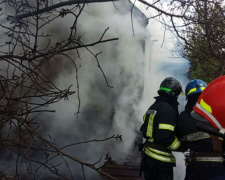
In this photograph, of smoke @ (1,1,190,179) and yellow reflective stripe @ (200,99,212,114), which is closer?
yellow reflective stripe @ (200,99,212,114)

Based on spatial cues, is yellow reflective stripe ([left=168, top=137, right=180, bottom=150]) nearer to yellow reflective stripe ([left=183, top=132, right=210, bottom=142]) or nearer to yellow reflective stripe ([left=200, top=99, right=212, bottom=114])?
yellow reflective stripe ([left=183, top=132, right=210, bottom=142])

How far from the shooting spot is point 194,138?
3553 millimetres

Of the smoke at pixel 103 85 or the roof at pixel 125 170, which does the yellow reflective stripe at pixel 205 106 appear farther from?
the smoke at pixel 103 85

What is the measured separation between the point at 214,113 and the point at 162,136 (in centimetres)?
209

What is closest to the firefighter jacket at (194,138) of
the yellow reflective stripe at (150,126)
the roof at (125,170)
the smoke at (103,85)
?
the yellow reflective stripe at (150,126)

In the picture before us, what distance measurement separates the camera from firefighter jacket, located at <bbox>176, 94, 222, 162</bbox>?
11.3ft

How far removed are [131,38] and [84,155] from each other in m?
3.86

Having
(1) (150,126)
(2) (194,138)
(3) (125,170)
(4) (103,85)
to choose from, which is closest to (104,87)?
(4) (103,85)

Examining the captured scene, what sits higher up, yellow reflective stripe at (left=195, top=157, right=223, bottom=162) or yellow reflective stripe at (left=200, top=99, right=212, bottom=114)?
yellow reflective stripe at (left=200, top=99, right=212, bottom=114)

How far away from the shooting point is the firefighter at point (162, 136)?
3.68 meters

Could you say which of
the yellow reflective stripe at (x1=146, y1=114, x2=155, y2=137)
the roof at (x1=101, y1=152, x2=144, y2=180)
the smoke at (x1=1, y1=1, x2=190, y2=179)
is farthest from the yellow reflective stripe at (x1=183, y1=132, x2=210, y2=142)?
the smoke at (x1=1, y1=1, x2=190, y2=179)

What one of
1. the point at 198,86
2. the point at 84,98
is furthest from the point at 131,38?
the point at 198,86

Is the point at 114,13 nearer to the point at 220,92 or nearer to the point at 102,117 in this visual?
the point at 102,117

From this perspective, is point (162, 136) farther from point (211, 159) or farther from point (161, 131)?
point (211, 159)
